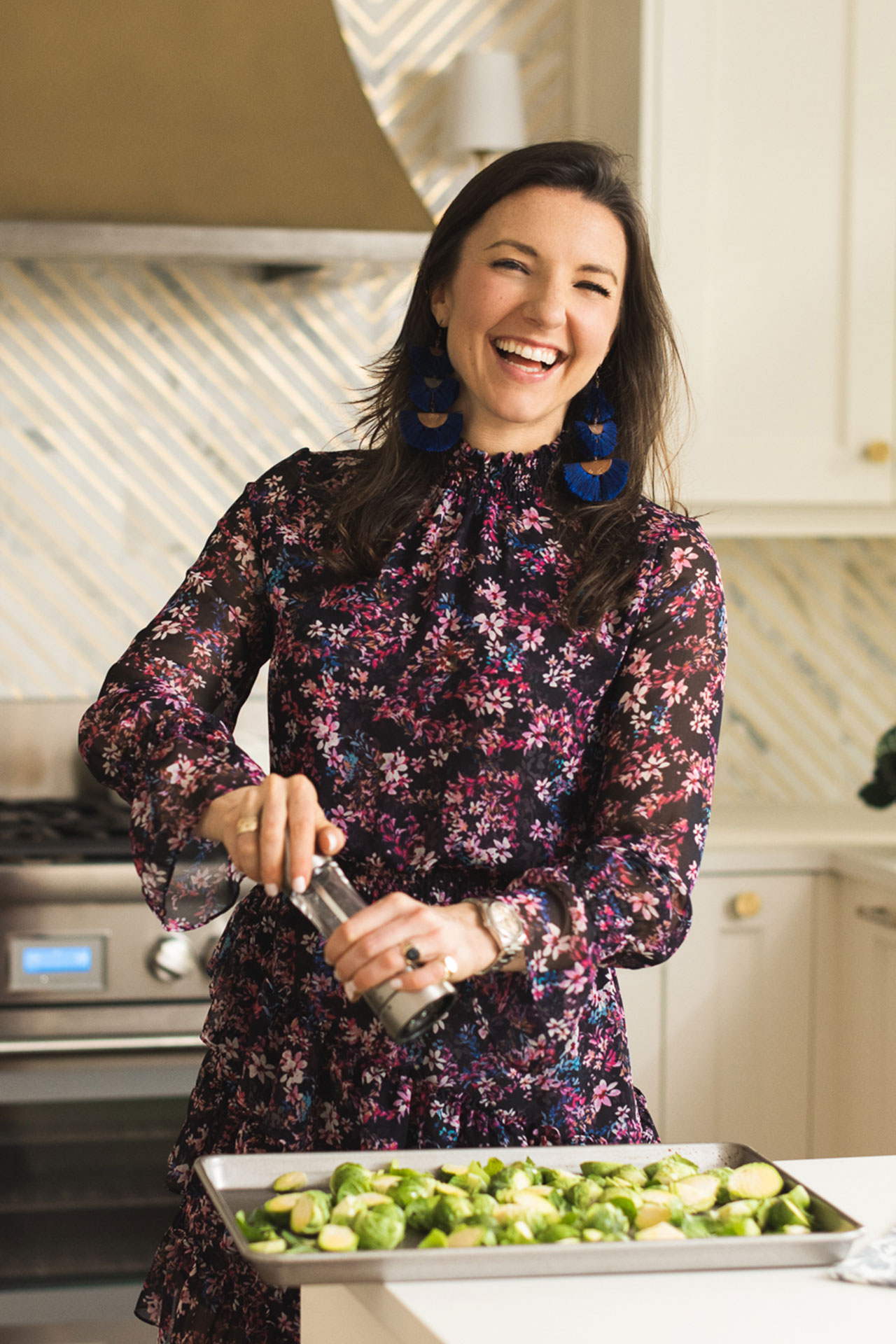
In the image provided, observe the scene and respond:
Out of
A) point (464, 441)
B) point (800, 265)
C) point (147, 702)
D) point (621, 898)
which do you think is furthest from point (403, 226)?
point (621, 898)

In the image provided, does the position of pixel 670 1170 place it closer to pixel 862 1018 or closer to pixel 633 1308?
pixel 633 1308

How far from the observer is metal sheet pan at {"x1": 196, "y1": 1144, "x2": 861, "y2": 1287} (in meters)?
0.74

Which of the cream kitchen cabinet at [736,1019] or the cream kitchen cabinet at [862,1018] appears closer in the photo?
the cream kitchen cabinet at [862,1018]

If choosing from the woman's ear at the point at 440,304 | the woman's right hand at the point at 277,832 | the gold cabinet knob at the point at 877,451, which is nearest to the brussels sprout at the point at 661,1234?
the woman's right hand at the point at 277,832

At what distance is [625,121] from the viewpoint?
2.46m

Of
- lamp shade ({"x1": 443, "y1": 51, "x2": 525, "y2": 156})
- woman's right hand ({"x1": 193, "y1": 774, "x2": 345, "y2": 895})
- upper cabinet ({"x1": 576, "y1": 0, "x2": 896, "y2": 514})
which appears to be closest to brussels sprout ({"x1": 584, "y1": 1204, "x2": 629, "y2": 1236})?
woman's right hand ({"x1": 193, "y1": 774, "x2": 345, "y2": 895})

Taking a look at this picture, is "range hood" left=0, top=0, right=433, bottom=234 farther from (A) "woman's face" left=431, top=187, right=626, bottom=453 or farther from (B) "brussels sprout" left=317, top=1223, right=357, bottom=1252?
(B) "brussels sprout" left=317, top=1223, right=357, bottom=1252

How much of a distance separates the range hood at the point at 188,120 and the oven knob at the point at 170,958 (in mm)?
1073

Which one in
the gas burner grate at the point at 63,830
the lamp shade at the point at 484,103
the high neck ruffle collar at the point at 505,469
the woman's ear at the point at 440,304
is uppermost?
the lamp shade at the point at 484,103

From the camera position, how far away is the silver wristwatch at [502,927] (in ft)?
3.01

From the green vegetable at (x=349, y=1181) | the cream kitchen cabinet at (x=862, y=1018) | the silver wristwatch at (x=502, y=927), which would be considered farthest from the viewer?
the cream kitchen cabinet at (x=862, y=1018)

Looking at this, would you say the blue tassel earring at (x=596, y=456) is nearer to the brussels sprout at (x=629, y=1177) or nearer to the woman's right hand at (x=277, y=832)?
the woman's right hand at (x=277, y=832)

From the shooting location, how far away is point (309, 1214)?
774 millimetres

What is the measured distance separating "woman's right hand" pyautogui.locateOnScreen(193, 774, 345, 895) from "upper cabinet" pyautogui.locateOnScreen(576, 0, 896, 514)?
1.64 metres
